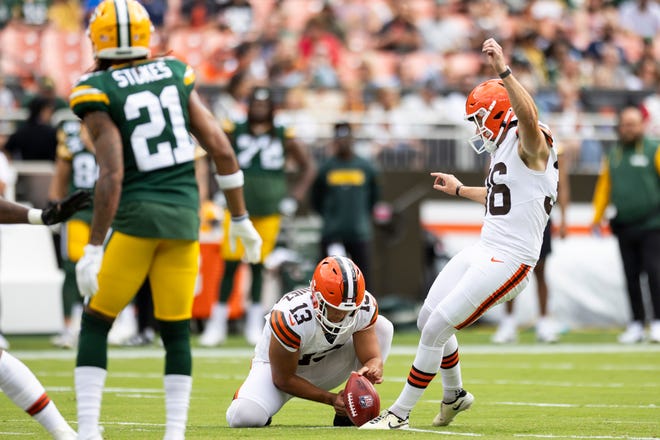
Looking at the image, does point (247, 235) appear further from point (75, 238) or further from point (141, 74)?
point (75, 238)

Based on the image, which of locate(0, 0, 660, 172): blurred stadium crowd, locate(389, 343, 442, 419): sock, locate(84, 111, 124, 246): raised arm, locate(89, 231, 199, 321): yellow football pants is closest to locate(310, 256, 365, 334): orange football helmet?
locate(389, 343, 442, 419): sock

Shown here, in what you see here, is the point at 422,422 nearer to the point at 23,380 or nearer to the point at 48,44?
the point at 23,380

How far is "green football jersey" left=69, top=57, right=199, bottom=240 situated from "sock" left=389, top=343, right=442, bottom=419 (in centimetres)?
147

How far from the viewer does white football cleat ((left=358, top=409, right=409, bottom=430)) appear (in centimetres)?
643

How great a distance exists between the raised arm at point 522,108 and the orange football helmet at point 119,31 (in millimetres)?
1603

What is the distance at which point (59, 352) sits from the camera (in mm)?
11727

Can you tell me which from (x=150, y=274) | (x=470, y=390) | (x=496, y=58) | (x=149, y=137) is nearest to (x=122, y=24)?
(x=149, y=137)

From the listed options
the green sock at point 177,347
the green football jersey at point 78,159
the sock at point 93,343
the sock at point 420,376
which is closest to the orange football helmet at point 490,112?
the sock at point 420,376

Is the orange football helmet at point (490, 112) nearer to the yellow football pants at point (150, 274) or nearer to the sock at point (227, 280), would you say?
the yellow football pants at point (150, 274)

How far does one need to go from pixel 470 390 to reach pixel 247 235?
309 cm

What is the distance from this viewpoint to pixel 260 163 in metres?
12.8

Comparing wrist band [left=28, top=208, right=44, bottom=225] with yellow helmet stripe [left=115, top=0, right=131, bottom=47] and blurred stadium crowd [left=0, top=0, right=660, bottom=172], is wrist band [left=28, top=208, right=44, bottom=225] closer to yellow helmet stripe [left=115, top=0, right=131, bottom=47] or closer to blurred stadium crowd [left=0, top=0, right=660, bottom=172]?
yellow helmet stripe [left=115, top=0, right=131, bottom=47]

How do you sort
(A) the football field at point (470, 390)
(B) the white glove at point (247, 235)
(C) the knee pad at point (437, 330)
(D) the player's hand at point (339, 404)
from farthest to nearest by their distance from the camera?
(D) the player's hand at point (339, 404) < (C) the knee pad at point (437, 330) < (A) the football field at point (470, 390) < (B) the white glove at point (247, 235)

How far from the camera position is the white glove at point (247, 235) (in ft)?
19.8
